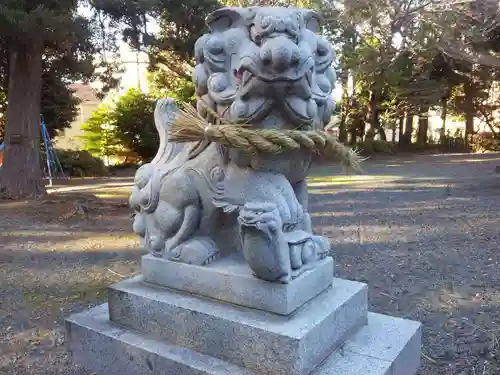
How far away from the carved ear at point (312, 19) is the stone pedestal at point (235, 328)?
905 millimetres

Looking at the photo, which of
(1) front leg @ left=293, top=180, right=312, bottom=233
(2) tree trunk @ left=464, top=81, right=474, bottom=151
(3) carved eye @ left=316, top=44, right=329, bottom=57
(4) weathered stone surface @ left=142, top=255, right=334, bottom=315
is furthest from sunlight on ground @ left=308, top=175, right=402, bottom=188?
(2) tree trunk @ left=464, top=81, right=474, bottom=151

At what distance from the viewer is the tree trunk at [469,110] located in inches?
685

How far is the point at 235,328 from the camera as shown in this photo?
160 cm

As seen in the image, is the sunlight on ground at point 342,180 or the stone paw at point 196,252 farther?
the sunlight on ground at point 342,180

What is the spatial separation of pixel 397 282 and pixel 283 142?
96.3 inches

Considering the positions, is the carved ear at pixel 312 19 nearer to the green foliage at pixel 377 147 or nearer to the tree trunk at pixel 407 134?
the green foliage at pixel 377 147

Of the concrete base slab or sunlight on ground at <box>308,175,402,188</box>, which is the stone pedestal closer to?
the concrete base slab

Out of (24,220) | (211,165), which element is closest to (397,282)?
(211,165)

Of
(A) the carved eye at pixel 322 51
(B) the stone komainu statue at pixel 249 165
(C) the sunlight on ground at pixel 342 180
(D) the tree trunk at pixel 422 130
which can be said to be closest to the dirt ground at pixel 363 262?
(B) the stone komainu statue at pixel 249 165

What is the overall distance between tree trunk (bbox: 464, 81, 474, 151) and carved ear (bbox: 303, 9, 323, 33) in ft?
57.0

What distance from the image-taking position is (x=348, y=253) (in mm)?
4355

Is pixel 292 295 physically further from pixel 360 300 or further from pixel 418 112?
pixel 418 112

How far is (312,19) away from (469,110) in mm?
18316

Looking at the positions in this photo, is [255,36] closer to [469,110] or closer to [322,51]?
[322,51]
